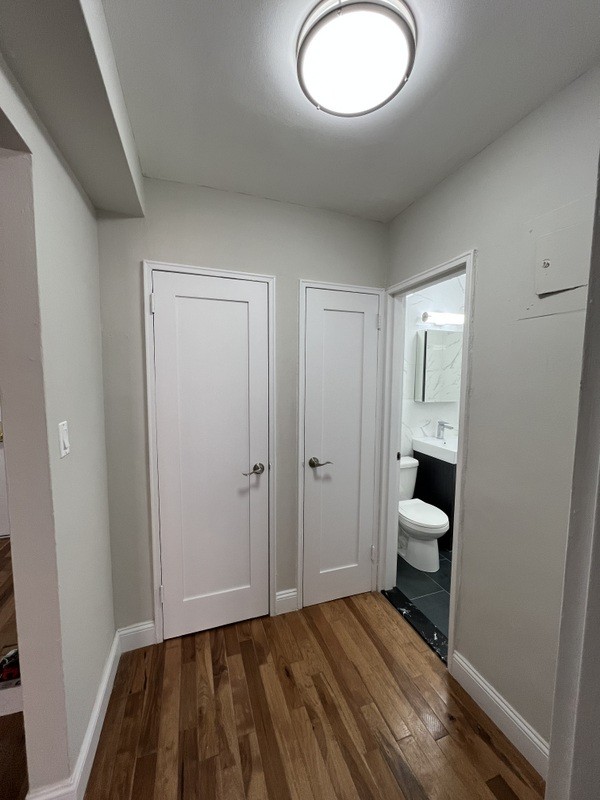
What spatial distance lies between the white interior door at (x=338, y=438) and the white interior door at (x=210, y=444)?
30 cm

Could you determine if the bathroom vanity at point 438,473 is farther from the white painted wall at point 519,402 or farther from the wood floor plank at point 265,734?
the wood floor plank at point 265,734

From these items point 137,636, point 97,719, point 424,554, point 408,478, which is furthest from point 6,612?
point 408,478

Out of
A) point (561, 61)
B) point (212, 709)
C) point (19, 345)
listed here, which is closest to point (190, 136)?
point (19, 345)

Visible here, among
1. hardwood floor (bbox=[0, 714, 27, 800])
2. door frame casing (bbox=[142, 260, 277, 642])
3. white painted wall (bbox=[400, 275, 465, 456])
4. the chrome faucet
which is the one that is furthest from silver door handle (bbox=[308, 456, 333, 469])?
hardwood floor (bbox=[0, 714, 27, 800])

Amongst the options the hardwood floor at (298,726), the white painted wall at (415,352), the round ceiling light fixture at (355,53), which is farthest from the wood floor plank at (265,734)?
the round ceiling light fixture at (355,53)

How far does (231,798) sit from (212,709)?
33cm

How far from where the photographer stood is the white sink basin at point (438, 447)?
2.51m

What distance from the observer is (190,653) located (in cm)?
167

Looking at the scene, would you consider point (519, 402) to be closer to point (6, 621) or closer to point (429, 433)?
point (429, 433)

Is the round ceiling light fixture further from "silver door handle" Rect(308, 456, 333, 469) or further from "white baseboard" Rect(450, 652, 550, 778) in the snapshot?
"white baseboard" Rect(450, 652, 550, 778)

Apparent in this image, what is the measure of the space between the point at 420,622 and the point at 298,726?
930mm

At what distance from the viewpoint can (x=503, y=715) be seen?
1.31 meters

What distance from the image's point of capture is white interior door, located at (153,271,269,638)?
5.48ft

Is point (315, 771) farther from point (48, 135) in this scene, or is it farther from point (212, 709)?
point (48, 135)
